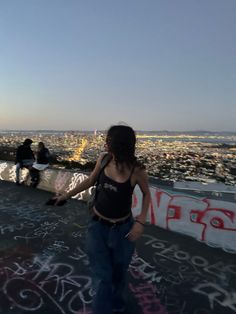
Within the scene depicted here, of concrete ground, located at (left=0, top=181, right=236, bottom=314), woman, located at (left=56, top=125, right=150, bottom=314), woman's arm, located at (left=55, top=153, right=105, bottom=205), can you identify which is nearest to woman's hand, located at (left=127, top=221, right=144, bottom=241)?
woman, located at (left=56, top=125, right=150, bottom=314)

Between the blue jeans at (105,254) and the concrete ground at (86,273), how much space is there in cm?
73

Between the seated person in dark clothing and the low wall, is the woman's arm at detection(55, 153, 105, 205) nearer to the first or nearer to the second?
the low wall

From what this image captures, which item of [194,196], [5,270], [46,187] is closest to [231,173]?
[46,187]

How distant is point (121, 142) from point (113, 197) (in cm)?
48

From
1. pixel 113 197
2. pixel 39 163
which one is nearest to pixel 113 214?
pixel 113 197

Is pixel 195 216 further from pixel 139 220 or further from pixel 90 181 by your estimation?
pixel 90 181

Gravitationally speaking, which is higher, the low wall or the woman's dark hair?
the woman's dark hair

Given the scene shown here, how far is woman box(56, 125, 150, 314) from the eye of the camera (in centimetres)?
308

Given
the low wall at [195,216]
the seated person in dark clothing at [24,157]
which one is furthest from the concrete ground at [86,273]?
the seated person in dark clothing at [24,157]

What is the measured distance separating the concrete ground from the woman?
821 mm

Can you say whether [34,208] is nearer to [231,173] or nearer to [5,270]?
[5,270]

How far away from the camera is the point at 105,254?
317 cm

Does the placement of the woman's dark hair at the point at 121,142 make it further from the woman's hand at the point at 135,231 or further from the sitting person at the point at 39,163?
the sitting person at the point at 39,163

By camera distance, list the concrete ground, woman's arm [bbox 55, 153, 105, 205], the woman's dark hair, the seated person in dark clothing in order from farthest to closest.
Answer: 1. the seated person in dark clothing
2. the concrete ground
3. woman's arm [bbox 55, 153, 105, 205]
4. the woman's dark hair
